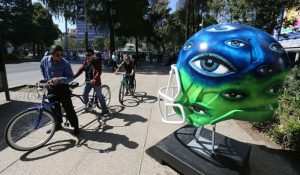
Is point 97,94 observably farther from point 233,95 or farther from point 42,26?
point 42,26

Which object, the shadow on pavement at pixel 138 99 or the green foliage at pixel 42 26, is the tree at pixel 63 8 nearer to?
the shadow on pavement at pixel 138 99

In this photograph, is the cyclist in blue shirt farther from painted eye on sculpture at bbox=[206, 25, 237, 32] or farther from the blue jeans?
painted eye on sculpture at bbox=[206, 25, 237, 32]

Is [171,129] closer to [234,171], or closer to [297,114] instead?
[234,171]

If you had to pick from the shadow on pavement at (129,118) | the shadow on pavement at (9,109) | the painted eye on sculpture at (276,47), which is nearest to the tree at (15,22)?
the shadow on pavement at (9,109)

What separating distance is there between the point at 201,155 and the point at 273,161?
152cm

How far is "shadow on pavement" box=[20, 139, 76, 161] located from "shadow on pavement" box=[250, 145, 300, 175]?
3.26m

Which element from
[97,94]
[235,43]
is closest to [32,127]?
[97,94]

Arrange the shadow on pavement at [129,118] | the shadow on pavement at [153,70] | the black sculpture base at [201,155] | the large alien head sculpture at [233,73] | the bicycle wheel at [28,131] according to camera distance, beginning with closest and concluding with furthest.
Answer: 1. the large alien head sculpture at [233,73]
2. the black sculpture base at [201,155]
3. the bicycle wheel at [28,131]
4. the shadow on pavement at [129,118]
5. the shadow on pavement at [153,70]

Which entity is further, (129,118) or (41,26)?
(41,26)

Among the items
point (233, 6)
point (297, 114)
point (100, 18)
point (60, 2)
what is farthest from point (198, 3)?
point (297, 114)

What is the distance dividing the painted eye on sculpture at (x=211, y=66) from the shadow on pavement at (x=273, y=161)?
2093 mm

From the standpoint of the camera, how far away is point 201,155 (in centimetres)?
351

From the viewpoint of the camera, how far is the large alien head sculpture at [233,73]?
2480 mm

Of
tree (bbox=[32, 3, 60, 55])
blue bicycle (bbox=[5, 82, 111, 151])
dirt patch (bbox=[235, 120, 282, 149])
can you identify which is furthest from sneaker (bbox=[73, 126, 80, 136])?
tree (bbox=[32, 3, 60, 55])
